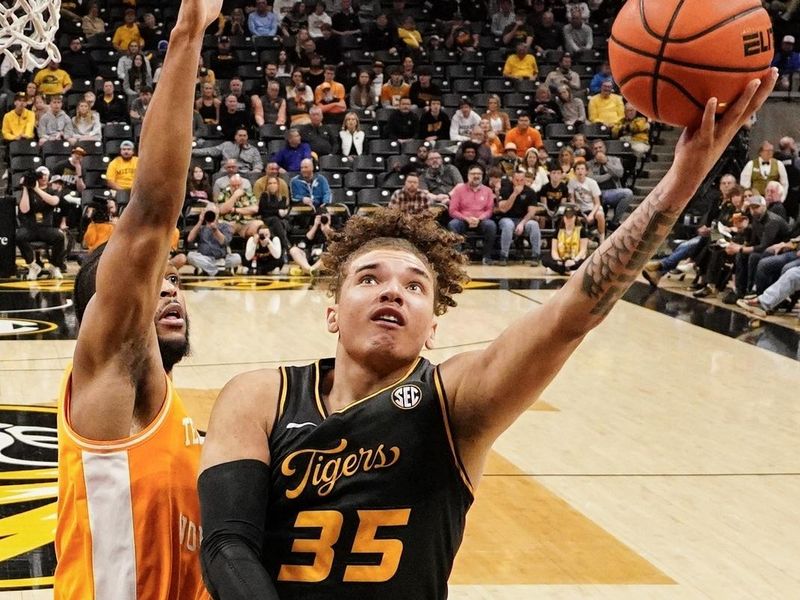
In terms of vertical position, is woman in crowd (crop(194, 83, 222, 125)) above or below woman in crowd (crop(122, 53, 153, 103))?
below

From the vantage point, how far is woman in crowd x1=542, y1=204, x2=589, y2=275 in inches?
Result: 618

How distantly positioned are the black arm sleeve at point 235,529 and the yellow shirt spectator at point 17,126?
15265 mm

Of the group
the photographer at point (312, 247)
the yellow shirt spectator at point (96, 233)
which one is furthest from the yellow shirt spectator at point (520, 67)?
the yellow shirt spectator at point (96, 233)

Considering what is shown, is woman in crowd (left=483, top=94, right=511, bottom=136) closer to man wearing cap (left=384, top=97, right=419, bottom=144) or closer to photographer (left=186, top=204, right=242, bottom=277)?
man wearing cap (left=384, top=97, right=419, bottom=144)

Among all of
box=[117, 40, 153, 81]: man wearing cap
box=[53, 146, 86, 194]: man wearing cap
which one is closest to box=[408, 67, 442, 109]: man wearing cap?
box=[117, 40, 153, 81]: man wearing cap

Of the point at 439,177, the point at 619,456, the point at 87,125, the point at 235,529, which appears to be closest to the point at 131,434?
the point at 235,529

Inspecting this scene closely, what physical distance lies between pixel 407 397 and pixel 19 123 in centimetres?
1539

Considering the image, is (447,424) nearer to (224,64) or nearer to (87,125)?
(87,125)

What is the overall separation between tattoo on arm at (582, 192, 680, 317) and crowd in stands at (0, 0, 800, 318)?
13.1 metres

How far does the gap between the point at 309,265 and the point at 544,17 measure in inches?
336

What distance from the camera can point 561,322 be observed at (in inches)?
84.5

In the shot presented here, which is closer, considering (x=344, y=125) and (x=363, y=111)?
(x=344, y=125)

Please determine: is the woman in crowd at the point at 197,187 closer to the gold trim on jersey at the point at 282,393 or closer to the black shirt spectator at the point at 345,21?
the black shirt spectator at the point at 345,21

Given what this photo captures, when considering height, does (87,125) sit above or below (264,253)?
above
